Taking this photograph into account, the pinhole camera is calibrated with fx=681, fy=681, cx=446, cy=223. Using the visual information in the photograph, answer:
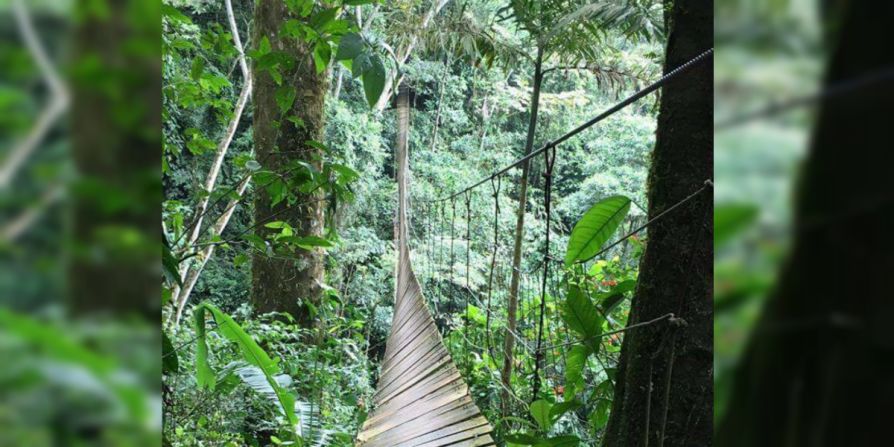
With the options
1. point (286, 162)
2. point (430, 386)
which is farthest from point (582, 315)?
point (286, 162)

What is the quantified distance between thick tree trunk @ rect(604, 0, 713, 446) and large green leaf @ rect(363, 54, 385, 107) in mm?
432

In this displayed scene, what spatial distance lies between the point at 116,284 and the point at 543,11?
382 cm

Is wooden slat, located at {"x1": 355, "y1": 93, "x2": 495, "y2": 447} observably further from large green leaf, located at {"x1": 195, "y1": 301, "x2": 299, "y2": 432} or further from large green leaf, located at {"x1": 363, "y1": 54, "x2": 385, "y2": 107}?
large green leaf, located at {"x1": 363, "y1": 54, "x2": 385, "y2": 107}

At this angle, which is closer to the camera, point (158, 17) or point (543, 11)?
point (158, 17)

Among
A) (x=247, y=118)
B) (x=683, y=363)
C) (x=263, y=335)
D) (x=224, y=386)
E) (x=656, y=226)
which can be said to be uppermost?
(x=247, y=118)

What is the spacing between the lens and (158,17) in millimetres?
150

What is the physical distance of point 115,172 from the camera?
138 mm

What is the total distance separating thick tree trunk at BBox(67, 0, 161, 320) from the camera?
0.13 meters

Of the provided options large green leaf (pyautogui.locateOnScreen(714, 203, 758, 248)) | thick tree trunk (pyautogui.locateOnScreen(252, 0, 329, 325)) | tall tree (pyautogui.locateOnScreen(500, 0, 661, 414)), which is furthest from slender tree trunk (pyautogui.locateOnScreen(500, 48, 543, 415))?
large green leaf (pyautogui.locateOnScreen(714, 203, 758, 248))

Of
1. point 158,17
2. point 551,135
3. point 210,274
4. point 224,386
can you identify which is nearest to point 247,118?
point 210,274

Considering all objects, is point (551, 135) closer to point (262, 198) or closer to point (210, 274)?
point (210, 274)

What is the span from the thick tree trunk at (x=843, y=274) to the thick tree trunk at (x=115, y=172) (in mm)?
126

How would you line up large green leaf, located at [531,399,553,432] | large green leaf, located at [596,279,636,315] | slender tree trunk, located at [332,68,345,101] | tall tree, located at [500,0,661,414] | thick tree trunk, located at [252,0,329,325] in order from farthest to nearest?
slender tree trunk, located at [332,68,345,101]
tall tree, located at [500,0,661,414]
thick tree trunk, located at [252,0,329,325]
large green leaf, located at [531,399,553,432]
large green leaf, located at [596,279,636,315]

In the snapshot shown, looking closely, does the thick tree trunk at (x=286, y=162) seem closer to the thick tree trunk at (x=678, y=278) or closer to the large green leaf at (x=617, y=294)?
the large green leaf at (x=617, y=294)
